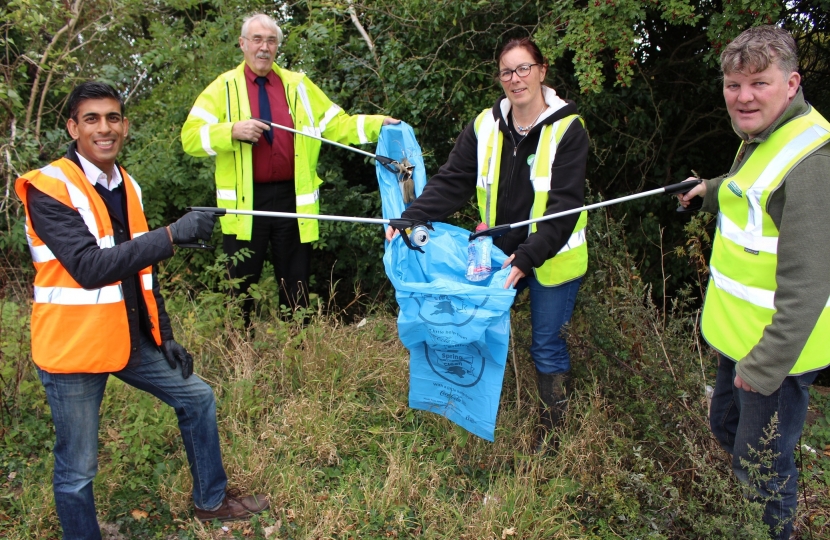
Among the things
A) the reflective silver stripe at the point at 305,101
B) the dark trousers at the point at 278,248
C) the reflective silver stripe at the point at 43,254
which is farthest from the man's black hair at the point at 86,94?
the reflective silver stripe at the point at 305,101

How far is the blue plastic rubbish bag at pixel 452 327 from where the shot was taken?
2.69 meters

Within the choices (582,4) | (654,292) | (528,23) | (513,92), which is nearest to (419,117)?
(528,23)

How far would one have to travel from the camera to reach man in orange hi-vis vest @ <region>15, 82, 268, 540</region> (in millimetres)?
2287

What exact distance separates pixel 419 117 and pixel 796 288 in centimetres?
332

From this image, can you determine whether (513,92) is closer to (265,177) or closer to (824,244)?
(824,244)

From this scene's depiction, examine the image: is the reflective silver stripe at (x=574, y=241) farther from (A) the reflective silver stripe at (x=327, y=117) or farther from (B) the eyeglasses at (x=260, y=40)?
(B) the eyeglasses at (x=260, y=40)

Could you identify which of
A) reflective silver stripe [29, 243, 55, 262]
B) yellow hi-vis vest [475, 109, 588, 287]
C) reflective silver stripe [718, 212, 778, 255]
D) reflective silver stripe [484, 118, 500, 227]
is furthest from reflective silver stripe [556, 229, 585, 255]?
reflective silver stripe [29, 243, 55, 262]

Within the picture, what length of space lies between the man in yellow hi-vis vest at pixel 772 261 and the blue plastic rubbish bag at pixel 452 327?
827mm

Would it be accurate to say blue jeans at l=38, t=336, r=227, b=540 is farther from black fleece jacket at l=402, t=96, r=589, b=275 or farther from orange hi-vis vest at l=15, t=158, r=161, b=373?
black fleece jacket at l=402, t=96, r=589, b=275

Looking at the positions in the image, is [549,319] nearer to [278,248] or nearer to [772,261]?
[772,261]

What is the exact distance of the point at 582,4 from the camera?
14.3ft

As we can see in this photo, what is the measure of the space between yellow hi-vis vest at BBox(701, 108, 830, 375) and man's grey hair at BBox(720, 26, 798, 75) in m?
0.19

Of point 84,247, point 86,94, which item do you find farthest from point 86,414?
point 86,94

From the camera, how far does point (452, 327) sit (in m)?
2.72
